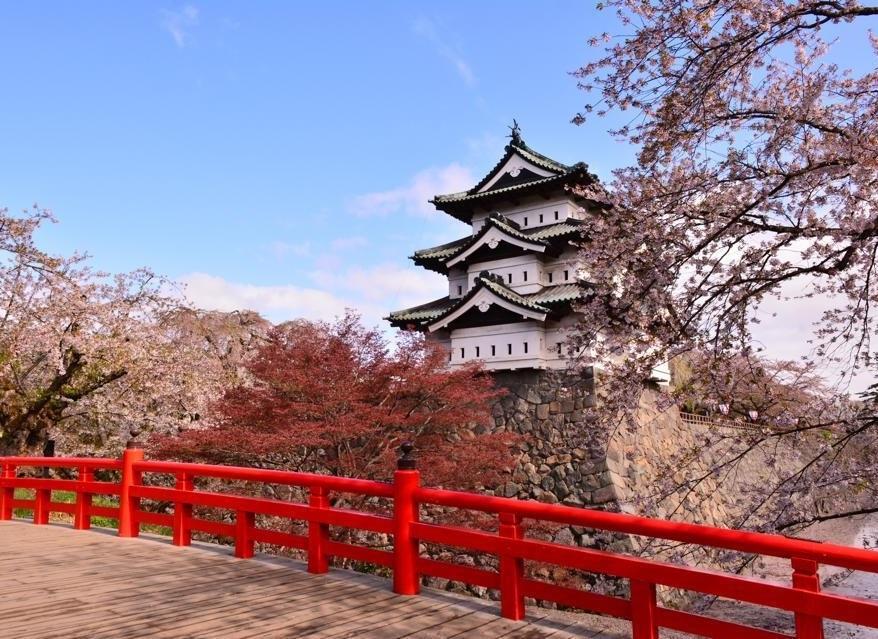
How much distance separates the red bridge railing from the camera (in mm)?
3484

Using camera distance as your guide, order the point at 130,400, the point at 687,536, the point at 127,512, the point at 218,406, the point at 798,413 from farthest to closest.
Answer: the point at 130,400, the point at 218,406, the point at 127,512, the point at 798,413, the point at 687,536

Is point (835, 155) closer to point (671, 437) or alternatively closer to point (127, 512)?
point (127, 512)

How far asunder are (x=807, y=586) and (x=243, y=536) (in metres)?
5.49

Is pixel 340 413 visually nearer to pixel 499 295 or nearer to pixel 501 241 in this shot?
pixel 499 295

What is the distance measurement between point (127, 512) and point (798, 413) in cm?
Result: 847

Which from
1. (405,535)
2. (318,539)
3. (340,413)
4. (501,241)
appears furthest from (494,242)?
(405,535)

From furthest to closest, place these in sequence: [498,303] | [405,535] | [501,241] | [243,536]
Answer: [501,241] < [498,303] < [243,536] < [405,535]

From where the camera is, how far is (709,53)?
16.5ft

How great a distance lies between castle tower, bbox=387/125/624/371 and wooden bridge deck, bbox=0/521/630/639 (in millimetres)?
12738

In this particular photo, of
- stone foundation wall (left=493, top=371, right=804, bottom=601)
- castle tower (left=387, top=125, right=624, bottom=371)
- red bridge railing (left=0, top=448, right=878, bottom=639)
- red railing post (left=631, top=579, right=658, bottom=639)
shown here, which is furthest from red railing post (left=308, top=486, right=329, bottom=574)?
castle tower (left=387, top=125, right=624, bottom=371)

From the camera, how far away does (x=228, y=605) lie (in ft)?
16.4

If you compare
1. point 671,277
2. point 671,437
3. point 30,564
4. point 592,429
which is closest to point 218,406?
point 30,564

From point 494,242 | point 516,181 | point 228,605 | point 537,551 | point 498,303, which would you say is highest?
point 516,181

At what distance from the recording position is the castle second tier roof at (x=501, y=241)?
65.3ft
